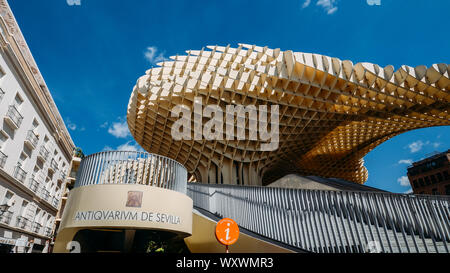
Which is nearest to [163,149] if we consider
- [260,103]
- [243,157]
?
[243,157]

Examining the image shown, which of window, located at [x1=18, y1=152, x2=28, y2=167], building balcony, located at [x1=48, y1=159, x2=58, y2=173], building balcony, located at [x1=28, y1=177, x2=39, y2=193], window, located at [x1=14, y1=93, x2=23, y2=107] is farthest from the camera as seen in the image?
building balcony, located at [x1=48, y1=159, x2=58, y2=173]

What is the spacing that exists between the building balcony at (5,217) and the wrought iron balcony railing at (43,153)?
5.57 m

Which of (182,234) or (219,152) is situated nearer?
(182,234)

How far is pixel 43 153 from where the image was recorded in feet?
71.0

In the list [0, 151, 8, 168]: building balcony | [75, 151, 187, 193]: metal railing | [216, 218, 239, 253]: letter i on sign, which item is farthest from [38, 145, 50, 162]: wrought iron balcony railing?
[216, 218, 239, 253]: letter i on sign

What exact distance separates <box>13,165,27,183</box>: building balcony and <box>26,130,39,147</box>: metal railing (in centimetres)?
223

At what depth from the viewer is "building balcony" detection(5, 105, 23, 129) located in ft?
52.1

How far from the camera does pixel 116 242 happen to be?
8.99m

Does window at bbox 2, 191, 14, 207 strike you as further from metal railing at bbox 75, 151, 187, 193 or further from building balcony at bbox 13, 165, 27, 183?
metal railing at bbox 75, 151, 187, 193

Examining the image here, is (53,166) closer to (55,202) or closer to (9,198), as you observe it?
(55,202)

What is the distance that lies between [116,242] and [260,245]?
5.10m

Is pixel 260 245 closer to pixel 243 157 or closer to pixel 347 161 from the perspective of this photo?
pixel 243 157

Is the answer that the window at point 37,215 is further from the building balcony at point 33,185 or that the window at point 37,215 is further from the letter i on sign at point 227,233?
the letter i on sign at point 227,233

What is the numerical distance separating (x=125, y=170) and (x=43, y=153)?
18.8 m
